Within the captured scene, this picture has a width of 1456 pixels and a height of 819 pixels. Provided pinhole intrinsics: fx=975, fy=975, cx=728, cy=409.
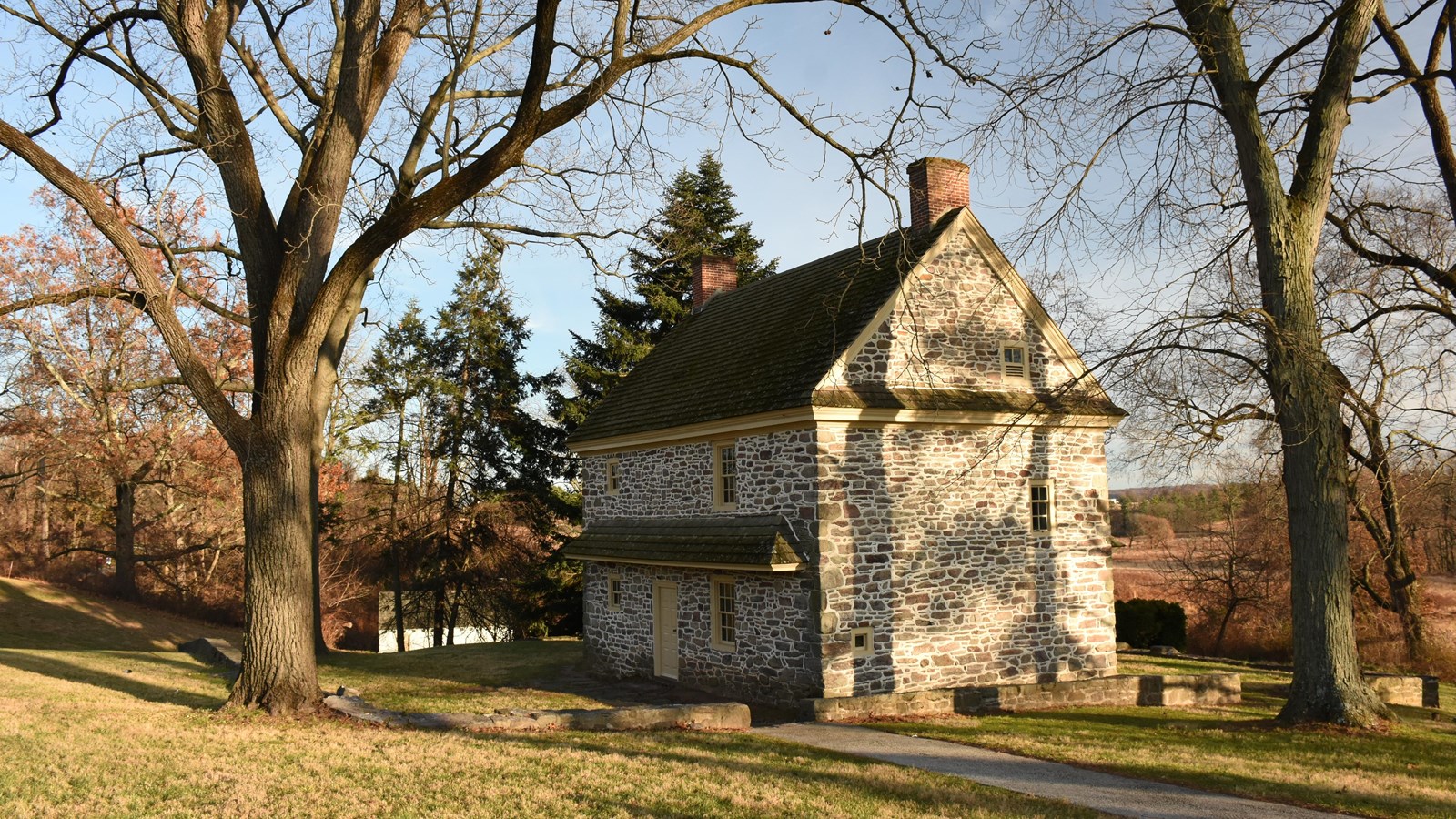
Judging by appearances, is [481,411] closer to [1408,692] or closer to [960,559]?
[960,559]

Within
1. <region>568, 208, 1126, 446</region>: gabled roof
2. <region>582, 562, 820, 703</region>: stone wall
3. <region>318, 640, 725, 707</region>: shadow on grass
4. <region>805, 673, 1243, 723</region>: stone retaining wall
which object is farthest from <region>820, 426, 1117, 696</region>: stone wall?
<region>318, 640, 725, 707</region>: shadow on grass

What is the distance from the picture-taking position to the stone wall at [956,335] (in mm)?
16000

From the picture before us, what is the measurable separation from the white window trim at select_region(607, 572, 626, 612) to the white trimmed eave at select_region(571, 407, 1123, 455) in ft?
10.0

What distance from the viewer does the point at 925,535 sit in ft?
52.1

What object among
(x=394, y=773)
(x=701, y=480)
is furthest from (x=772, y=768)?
(x=701, y=480)

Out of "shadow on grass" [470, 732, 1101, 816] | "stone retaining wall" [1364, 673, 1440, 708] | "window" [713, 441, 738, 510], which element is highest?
"window" [713, 441, 738, 510]

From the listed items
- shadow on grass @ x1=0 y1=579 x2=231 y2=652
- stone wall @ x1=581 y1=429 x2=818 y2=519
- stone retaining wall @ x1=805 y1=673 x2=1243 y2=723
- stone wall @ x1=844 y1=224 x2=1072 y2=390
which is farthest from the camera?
shadow on grass @ x1=0 y1=579 x2=231 y2=652

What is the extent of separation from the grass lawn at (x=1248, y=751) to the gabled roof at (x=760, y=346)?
5.83 metres

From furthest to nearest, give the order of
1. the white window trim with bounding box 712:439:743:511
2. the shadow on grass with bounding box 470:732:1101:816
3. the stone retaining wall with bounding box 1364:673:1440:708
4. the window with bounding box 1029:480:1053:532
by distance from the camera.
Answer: the stone retaining wall with bounding box 1364:673:1440:708
the window with bounding box 1029:480:1053:532
the white window trim with bounding box 712:439:743:511
the shadow on grass with bounding box 470:732:1101:816

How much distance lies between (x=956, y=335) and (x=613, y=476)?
26.8 feet

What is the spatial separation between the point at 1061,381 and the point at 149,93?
48.1 ft

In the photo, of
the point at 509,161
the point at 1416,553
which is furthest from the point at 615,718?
the point at 1416,553

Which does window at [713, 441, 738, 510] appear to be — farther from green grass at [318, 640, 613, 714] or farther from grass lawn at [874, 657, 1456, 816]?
grass lawn at [874, 657, 1456, 816]

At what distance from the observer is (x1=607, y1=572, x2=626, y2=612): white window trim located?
20250mm
